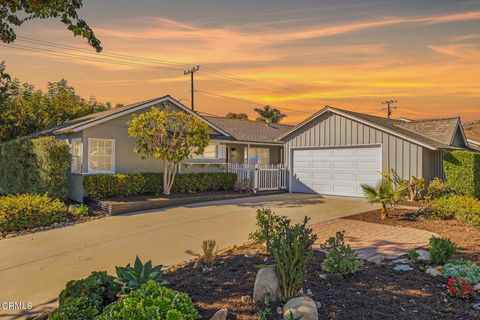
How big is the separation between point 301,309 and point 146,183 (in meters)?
11.6

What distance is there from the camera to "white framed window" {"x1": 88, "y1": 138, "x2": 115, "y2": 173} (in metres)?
14.1

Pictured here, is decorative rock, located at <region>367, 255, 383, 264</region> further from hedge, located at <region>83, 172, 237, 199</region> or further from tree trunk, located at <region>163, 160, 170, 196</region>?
hedge, located at <region>83, 172, 237, 199</region>

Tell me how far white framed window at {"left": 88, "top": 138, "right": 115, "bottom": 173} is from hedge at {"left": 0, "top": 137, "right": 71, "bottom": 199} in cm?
125

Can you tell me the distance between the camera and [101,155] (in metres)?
14.4

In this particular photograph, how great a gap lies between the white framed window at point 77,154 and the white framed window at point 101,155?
380 mm

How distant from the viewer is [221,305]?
12.8 feet

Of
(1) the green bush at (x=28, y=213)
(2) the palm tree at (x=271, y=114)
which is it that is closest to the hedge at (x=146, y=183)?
(1) the green bush at (x=28, y=213)

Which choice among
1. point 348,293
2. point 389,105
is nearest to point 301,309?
point 348,293

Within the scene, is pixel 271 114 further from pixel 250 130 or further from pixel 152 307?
pixel 152 307

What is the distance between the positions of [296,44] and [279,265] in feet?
30.7

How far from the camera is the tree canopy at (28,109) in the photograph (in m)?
19.6

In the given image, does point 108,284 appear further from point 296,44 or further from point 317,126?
point 317,126

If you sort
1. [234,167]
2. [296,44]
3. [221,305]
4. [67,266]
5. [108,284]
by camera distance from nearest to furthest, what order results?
[221,305], [108,284], [67,266], [296,44], [234,167]

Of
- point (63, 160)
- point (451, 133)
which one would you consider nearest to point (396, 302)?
point (63, 160)
